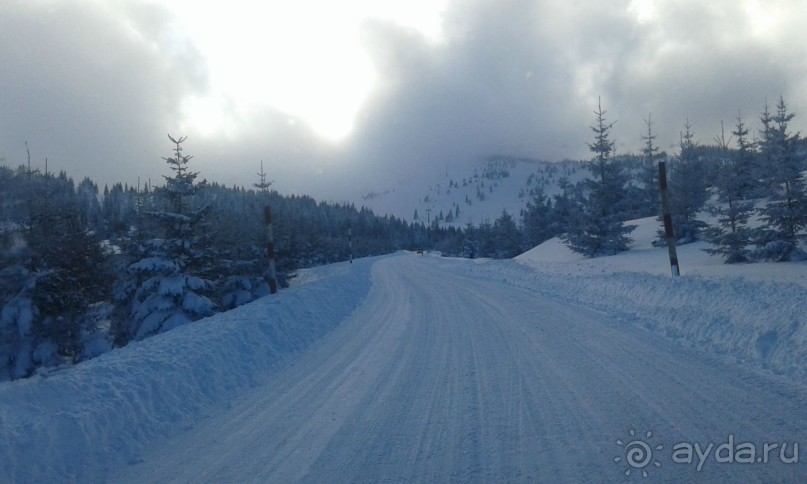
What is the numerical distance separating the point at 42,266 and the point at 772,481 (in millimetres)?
24914

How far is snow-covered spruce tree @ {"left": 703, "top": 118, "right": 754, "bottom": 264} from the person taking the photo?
1920 centimetres

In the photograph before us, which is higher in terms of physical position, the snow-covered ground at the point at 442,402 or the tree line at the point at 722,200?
the tree line at the point at 722,200

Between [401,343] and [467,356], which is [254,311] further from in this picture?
[467,356]

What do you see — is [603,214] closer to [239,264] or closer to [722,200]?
[722,200]

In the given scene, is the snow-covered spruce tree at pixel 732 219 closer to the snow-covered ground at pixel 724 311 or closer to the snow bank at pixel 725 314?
the snow-covered ground at pixel 724 311

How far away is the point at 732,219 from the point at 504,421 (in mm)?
22117

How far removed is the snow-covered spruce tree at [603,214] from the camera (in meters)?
31.0

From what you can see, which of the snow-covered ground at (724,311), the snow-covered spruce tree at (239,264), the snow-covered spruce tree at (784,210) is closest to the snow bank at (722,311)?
the snow-covered ground at (724,311)

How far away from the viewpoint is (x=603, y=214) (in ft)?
104

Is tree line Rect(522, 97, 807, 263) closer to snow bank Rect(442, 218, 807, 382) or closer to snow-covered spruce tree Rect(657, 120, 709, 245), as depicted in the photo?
snow-covered spruce tree Rect(657, 120, 709, 245)

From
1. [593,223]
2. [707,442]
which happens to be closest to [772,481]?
[707,442]

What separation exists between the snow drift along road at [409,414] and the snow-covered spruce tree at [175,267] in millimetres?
13615

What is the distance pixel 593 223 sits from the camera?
103 feet

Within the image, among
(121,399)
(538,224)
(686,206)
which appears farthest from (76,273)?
(538,224)
